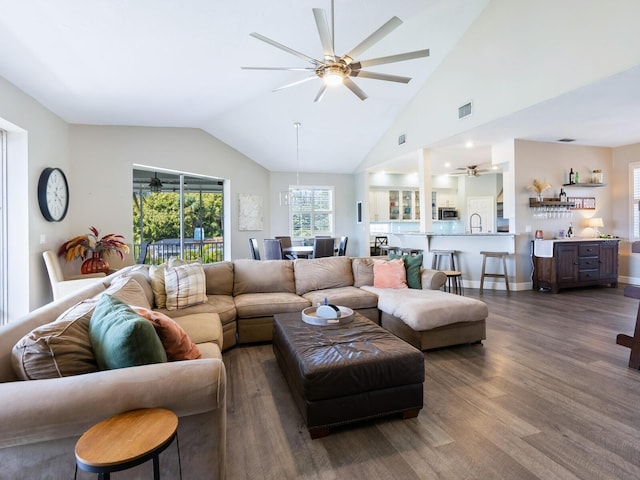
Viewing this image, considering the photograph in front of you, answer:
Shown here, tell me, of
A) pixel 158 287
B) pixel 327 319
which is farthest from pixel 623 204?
pixel 158 287

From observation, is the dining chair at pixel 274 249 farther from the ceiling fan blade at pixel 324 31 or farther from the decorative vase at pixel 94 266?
the ceiling fan blade at pixel 324 31

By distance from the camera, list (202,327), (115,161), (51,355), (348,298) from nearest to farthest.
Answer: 1. (51,355)
2. (202,327)
3. (348,298)
4. (115,161)

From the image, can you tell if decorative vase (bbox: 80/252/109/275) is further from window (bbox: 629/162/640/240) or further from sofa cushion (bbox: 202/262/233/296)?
window (bbox: 629/162/640/240)

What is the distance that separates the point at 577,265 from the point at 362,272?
4271 mm

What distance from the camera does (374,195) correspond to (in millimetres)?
9289

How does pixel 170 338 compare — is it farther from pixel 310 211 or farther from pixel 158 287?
pixel 310 211

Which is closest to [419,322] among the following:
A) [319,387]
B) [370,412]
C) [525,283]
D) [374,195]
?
[370,412]

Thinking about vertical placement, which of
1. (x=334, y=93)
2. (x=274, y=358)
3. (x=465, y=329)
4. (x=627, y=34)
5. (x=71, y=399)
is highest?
(x=334, y=93)

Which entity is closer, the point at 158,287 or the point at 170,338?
the point at 170,338

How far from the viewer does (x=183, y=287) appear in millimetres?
3111

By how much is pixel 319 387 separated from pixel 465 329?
196 centimetres

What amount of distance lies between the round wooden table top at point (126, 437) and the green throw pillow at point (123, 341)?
24 centimetres

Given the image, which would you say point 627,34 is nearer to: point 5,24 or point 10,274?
point 5,24

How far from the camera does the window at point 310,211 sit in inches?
351
